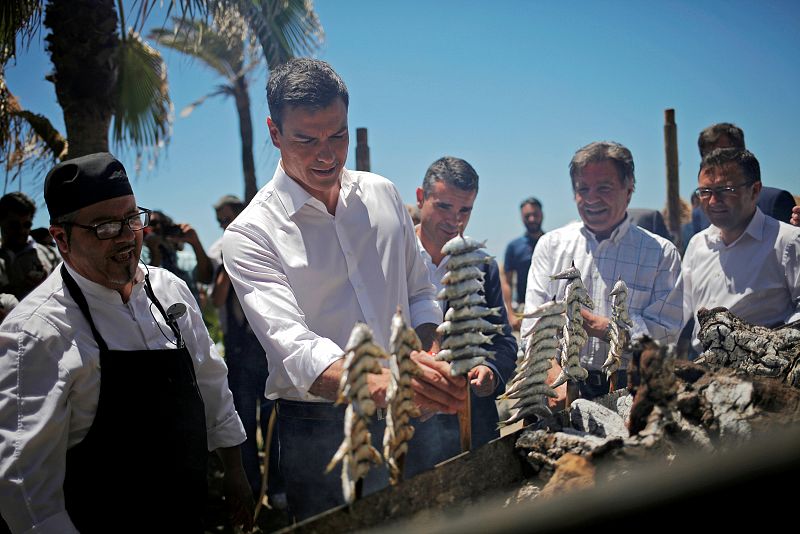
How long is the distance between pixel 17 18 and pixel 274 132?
13.4 feet

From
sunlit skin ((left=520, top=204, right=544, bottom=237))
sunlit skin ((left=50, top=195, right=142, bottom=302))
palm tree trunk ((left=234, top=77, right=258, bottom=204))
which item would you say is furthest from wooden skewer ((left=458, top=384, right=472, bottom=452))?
palm tree trunk ((left=234, top=77, right=258, bottom=204))

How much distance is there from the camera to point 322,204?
3129 millimetres

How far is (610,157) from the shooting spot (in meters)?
4.32

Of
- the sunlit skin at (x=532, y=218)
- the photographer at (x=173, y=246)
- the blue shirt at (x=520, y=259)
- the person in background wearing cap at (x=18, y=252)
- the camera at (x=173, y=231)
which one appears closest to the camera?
the person in background wearing cap at (x=18, y=252)

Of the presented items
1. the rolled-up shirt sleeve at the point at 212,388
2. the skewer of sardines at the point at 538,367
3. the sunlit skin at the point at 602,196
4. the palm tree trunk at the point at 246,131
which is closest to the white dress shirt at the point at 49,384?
the rolled-up shirt sleeve at the point at 212,388

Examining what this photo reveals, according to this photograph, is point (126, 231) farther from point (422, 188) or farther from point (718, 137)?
point (718, 137)

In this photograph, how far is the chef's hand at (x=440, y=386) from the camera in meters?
2.19

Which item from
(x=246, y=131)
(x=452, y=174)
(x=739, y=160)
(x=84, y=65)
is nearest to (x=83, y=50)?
(x=84, y=65)

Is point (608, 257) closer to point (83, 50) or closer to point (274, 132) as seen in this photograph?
point (274, 132)

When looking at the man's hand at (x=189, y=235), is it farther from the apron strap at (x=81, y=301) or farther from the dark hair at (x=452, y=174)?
the apron strap at (x=81, y=301)

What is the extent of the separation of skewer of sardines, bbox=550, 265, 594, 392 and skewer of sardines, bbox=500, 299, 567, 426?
0.36 feet

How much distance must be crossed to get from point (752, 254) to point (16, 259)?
5.99 metres

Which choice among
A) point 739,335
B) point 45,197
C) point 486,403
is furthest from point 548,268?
point 45,197

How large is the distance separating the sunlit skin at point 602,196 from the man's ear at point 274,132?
2.25 m
